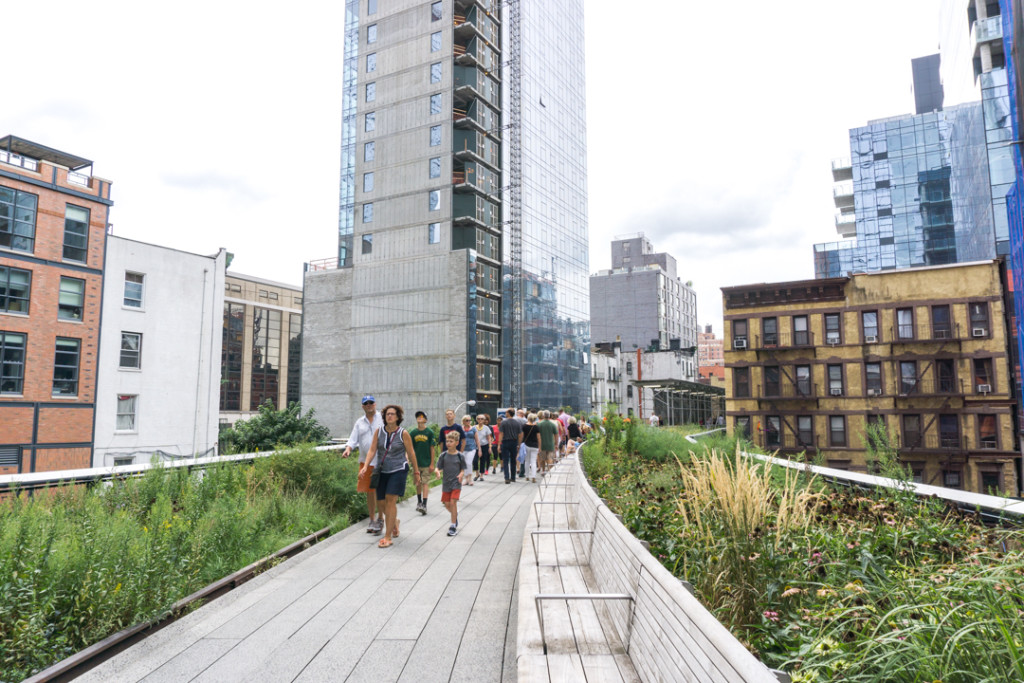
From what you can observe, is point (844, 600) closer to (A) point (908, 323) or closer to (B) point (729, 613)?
(B) point (729, 613)

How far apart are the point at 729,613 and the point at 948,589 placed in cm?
137

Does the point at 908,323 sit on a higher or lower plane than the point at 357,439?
higher

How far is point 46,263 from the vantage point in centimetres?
3125

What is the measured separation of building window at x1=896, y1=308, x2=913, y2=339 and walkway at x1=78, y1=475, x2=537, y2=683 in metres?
38.9

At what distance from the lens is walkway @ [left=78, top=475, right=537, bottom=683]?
4.55m

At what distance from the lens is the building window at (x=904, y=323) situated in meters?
38.6

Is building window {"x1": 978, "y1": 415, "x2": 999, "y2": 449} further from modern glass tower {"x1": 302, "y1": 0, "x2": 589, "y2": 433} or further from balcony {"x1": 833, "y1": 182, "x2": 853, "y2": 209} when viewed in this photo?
balcony {"x1": 833, "y1": 182, "x2": 853, "y2": 209}

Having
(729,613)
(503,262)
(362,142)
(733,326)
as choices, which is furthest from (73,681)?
(362,142)

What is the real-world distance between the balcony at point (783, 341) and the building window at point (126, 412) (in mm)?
38579

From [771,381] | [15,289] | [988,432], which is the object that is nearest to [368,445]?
[15,289]

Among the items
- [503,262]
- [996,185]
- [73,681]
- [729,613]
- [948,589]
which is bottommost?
[73,681]

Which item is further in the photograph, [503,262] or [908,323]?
[503,262]

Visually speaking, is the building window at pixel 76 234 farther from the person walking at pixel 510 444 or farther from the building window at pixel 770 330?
the building window at pixel 770 330

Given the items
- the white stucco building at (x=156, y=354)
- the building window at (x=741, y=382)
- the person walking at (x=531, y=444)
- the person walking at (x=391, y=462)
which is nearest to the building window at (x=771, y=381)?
the building window at (x=741, y=382)
